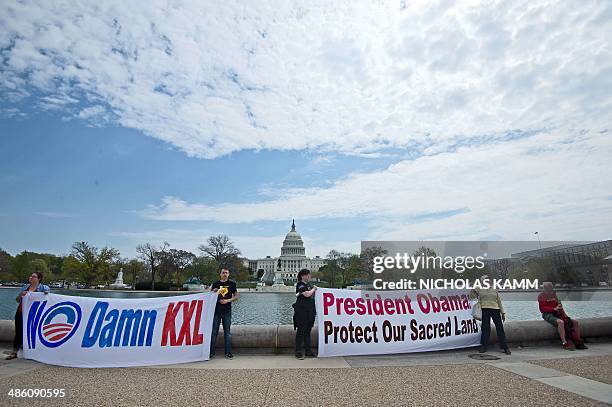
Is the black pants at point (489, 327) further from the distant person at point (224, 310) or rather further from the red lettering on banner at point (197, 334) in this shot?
the red lettering on banner at point (197, 334)

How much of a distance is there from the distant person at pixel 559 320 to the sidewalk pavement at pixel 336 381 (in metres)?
0.79

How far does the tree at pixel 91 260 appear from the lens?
81938 millimetres

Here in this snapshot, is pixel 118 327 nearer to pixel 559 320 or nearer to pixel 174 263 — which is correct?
pixel 559 320

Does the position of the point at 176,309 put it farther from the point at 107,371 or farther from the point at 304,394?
the point at 304,394

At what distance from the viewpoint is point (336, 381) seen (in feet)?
22.7

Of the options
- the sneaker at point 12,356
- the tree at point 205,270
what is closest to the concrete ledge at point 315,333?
the sneaker at point 12,356

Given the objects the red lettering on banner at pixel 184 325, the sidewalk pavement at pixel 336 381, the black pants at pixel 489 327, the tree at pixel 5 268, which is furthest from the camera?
the tree at pixel 5 268

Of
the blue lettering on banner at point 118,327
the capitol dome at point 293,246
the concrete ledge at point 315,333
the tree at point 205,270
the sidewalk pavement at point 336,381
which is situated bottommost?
the sidewalk pavement at point 336,381

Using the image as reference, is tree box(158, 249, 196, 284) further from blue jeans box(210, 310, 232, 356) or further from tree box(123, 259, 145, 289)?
blue jeans box(210, 310, 232, 356)

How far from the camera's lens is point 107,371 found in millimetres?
7785

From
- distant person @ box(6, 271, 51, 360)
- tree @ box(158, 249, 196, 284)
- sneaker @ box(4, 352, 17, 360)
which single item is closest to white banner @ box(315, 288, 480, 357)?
distant person @ box(6, 271, 51, 360)

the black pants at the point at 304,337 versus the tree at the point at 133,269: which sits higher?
the tree at the point at 133,269

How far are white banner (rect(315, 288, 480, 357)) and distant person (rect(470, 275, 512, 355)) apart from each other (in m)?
0.49

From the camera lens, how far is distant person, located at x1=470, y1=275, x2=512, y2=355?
371 inches
